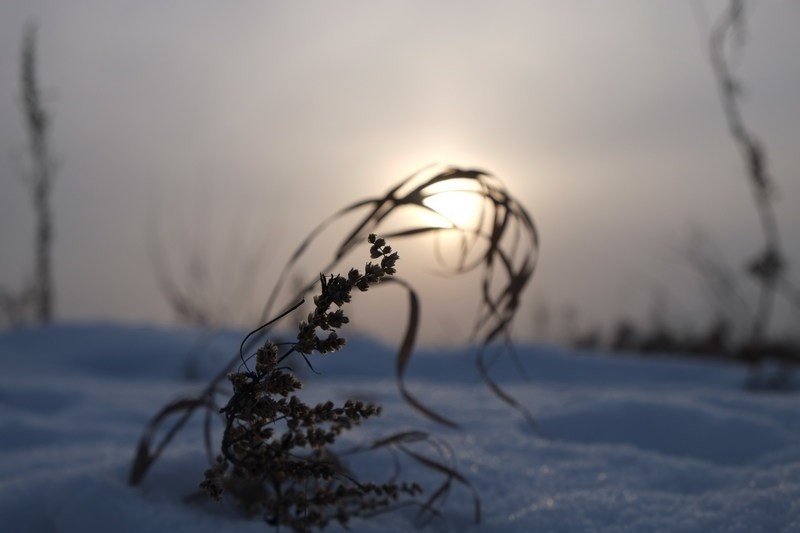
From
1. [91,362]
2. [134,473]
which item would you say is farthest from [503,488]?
[91,362]

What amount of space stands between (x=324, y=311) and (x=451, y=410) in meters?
1.37

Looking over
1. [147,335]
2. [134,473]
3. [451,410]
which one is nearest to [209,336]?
[147,335]

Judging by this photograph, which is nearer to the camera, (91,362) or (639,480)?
(639,480)

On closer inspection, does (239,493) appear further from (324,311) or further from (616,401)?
(616,401)

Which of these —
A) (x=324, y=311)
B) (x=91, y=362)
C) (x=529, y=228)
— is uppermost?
(x=529, y=228)

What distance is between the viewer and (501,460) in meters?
1.49

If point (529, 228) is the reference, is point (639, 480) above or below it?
below

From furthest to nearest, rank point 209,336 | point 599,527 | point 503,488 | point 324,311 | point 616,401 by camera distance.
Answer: point 209,336, point 616,401, point 503,488, point 599,527, point 324,311

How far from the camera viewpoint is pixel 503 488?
Result: 1.33 meters

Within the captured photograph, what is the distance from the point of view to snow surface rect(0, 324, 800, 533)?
1148 mm

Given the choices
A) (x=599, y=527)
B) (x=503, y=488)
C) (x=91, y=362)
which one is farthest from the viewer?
(x=91, y=362)

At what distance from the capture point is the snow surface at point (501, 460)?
1.15m

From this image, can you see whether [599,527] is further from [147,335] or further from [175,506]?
[147,335]

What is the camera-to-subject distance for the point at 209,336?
155 inches
